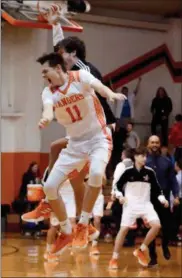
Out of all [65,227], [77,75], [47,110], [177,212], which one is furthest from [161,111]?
[47,110]

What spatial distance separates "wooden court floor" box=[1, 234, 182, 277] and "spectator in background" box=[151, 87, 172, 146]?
513 centimetres

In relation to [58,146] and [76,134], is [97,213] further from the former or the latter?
[76,134]

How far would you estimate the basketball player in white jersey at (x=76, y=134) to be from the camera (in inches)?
245

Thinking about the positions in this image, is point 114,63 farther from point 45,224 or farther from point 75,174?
point 75,174

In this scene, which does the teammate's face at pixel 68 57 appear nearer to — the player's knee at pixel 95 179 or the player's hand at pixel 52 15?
the player's hand at pixel 52 15

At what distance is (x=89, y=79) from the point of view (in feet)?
20.2

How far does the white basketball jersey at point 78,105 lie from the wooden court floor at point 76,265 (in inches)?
212

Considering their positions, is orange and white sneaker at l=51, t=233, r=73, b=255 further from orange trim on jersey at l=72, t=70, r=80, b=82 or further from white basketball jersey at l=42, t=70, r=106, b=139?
orange trim on jersey at l=72, t=70, r=80, b=82

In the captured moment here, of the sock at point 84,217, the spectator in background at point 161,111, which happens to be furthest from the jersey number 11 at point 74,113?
the spectator in background at point 161,111

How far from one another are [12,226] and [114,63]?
5784mm

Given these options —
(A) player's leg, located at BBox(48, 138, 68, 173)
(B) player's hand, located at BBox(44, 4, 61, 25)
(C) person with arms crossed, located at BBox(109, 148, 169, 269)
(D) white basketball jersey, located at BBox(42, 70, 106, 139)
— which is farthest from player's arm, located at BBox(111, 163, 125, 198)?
(B) player's hand, located at BBox(44, 4, 61, 25)

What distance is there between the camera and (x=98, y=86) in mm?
5934

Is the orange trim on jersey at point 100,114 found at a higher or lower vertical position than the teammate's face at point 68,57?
lower

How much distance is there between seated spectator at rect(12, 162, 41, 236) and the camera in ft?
52.6
